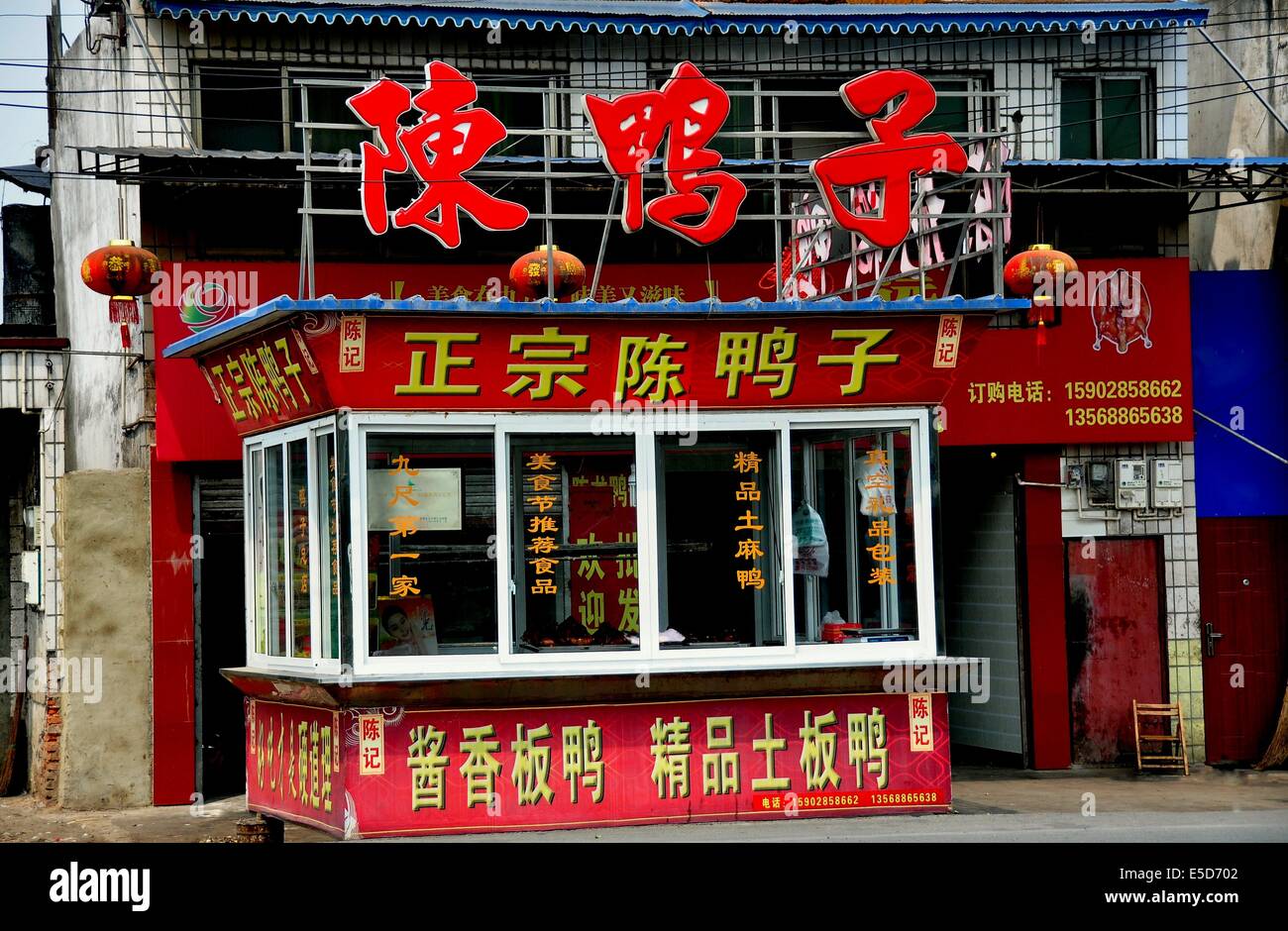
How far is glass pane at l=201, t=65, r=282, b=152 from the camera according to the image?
52.6ft

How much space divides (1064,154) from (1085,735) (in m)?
6.20

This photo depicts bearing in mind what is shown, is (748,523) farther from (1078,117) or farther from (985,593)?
(1078,117)

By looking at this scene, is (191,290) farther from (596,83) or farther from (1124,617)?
(1124,617)

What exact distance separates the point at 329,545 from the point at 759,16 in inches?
315

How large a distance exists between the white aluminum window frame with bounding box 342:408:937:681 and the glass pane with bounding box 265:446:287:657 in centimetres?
26

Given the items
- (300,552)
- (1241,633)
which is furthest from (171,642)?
(1241,633)

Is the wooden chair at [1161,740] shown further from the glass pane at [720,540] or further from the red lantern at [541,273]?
the red lantern at [541,273]

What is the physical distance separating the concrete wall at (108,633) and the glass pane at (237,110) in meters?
3.47

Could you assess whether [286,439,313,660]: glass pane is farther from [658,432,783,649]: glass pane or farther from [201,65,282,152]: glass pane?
[201,65,282,152]: glass pane

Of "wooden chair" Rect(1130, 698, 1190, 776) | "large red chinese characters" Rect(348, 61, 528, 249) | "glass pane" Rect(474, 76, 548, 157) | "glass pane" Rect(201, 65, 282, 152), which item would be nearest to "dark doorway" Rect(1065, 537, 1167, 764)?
"wooden chair" Rect(1130, 698, 1190, 776)

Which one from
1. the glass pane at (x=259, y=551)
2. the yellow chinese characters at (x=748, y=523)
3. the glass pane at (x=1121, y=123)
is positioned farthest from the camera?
the glass pane at (x=1121, y=123)

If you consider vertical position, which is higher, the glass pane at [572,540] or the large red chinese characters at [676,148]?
the large red chinese characters at [676,148]

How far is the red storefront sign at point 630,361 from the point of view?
11.3 metres

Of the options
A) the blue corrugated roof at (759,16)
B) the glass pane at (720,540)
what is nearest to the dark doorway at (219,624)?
the blue corrugated roof at (759,16)
